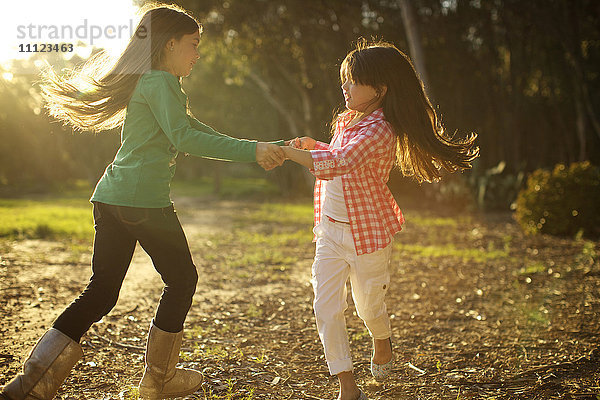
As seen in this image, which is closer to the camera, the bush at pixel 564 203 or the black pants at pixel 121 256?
the black pants at pixel 121 256

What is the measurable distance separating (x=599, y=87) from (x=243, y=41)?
12.4 meters

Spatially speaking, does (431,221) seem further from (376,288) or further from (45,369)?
(45,369)

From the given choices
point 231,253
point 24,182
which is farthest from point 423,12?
point 24,182

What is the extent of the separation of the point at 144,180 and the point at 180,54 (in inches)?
25.1

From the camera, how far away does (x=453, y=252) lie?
8.64 m

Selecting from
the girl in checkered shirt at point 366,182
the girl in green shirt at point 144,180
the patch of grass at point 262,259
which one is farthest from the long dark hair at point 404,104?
the patch of grass at point 262,259

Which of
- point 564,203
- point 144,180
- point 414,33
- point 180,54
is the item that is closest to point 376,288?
point 144,180

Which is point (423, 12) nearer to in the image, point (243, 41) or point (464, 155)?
point (243, 41)

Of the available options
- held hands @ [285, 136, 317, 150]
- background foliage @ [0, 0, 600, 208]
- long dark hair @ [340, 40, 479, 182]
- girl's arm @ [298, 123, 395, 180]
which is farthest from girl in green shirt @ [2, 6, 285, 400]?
background foliage @ [0, 0, 600, 208]

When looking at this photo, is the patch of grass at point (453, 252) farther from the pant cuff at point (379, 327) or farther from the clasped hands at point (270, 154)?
the clasped hands at point (270, 154)

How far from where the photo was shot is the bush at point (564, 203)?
9.79 m

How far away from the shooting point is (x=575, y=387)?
10.7ft

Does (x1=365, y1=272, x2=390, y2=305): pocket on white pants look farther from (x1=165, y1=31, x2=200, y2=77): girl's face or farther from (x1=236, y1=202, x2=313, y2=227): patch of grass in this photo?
(x1=236, y1=202, x2=313, y2=227): patch of grass

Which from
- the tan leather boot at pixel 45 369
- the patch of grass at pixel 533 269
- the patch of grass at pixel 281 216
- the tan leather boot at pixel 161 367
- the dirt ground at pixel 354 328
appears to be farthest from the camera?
the patch of grass at pixel 281 216
